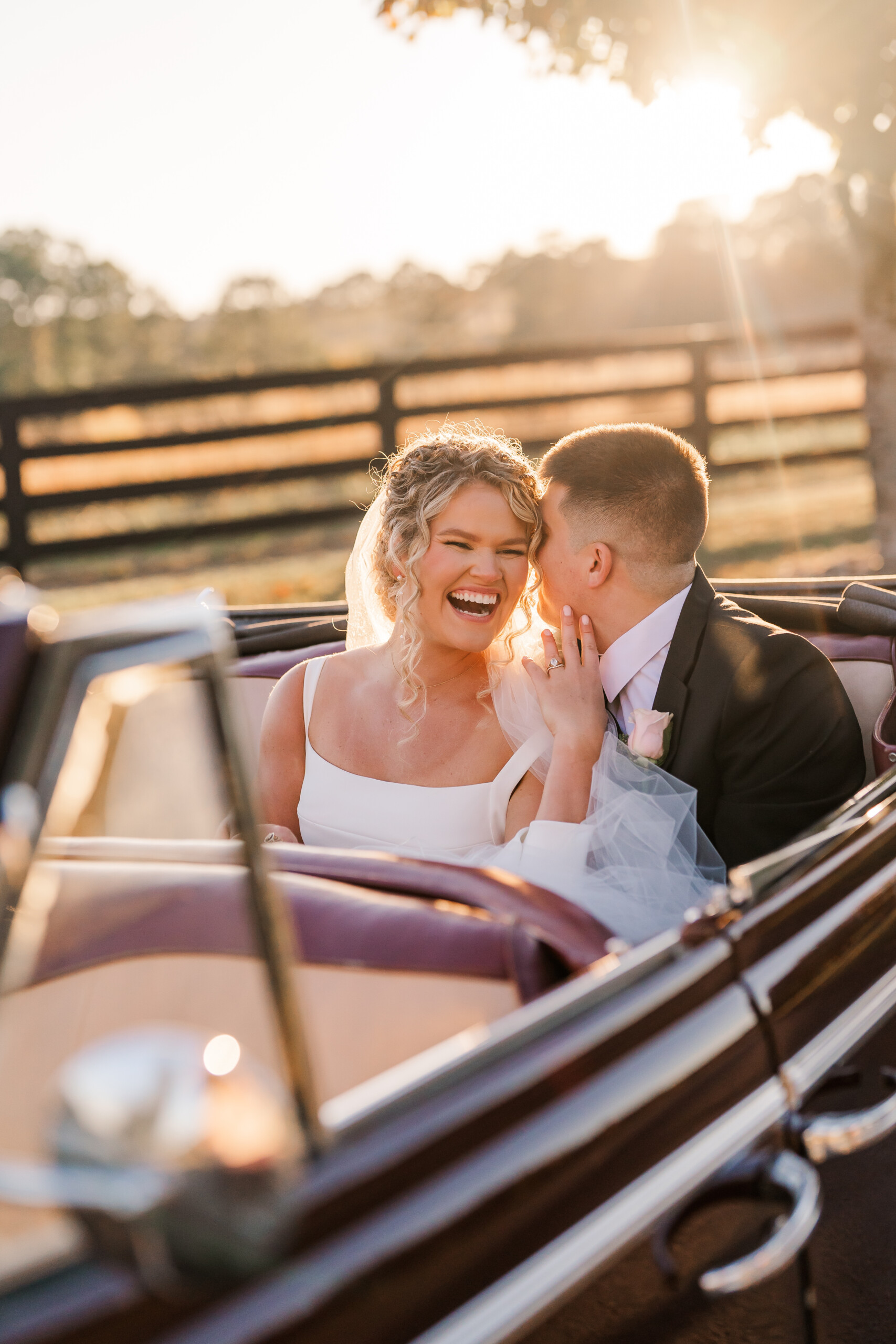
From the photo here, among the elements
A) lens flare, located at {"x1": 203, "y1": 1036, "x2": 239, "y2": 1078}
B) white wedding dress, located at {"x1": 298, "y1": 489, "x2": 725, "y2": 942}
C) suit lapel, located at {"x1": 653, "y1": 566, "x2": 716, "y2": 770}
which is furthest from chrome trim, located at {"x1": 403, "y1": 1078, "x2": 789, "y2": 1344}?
suit lapel, located at {"x1": 653, "y1": 566, "x2": 716, "y2": 770}

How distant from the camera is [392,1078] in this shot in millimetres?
1101

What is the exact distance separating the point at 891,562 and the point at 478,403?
3847mm

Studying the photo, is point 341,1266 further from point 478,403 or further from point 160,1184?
point 478,403

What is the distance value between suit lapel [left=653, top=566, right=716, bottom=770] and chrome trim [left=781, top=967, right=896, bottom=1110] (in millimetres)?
886

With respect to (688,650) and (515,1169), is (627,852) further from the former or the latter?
(515,1169)

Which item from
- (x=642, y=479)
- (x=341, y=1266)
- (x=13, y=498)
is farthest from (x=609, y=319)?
(x=341, y=1266)

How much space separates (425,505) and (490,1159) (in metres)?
1.86

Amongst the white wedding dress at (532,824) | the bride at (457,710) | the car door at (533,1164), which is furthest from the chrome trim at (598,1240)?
the bride at (457,710)

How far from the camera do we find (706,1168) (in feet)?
4.15

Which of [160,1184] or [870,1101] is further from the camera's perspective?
[870,1101]

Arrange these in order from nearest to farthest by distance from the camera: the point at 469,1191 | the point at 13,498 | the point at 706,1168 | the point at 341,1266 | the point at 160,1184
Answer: the point at 160,1184 < the point at 341,1266 < the point at 469,1191 < the point at 706,1168 < the point at 13,498

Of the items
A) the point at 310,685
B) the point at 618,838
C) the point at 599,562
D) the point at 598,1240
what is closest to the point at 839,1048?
the point at 598,1240

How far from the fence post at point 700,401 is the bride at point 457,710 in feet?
24.8

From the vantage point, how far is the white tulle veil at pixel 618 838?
1.98m
